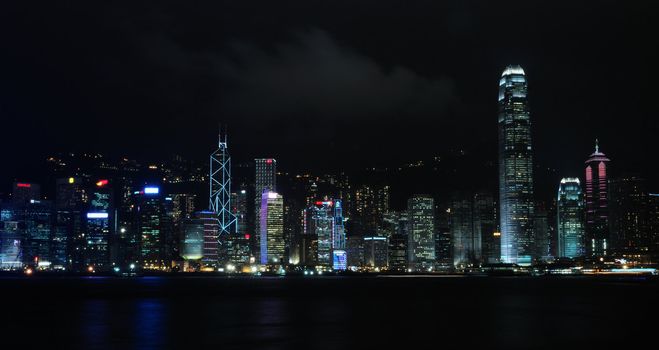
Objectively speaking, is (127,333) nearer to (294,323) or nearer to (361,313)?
(294,323)

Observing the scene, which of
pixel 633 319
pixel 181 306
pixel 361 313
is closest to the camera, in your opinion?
pixel 633 319

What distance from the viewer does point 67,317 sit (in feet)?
248

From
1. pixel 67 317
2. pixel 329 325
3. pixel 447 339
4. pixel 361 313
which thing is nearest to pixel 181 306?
pixel 67 317

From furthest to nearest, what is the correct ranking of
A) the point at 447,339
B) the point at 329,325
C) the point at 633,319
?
the point at 633,319
the point at 329,325
the point at 447,339

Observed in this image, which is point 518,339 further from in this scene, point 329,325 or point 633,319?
point 633,319

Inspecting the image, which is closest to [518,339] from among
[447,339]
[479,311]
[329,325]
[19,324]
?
[447,339]

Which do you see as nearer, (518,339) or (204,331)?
(518,339)

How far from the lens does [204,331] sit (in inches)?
2382

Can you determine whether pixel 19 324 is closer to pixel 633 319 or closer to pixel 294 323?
pixel 294 323

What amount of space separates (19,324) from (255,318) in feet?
72.0

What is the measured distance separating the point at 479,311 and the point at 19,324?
46775 mm

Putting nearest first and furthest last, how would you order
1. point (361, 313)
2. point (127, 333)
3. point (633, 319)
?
point (127, 333)
point (633, 319)
point (361, 313)

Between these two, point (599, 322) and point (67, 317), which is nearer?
point (599, 322)

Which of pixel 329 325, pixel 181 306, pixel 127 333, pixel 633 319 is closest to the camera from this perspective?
pixel 127 333
